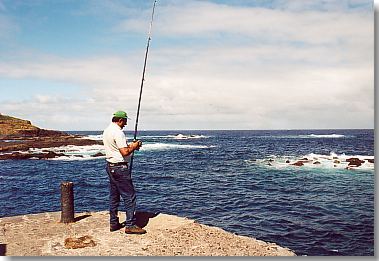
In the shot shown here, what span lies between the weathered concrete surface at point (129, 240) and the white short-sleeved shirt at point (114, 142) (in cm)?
148

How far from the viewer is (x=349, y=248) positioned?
1116 cm

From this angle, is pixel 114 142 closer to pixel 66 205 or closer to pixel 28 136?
pixel 66 205

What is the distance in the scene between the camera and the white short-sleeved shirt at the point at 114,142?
250 inches

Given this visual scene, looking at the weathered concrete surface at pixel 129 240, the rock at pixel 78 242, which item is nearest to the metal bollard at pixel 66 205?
the weathered concrete surface at pixel 129 240

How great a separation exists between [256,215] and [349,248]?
4.51 metres

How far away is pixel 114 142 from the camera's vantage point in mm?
6484

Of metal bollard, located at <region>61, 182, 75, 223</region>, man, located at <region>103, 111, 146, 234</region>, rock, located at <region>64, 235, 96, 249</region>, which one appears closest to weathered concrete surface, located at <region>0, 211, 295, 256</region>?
rock, located at <region>64, 235, 96, 249</region>

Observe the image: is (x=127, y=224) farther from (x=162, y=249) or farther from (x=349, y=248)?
(x=349, y=248)

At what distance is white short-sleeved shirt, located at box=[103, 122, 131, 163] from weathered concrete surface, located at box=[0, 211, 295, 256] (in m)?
1.48

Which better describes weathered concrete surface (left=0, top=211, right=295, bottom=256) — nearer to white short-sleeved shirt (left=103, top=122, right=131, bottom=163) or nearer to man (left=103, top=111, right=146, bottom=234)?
man (left=103, top=111, right=146, bottom=234)

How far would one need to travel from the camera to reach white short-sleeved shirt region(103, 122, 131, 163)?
635 cm

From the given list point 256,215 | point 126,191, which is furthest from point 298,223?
point 126,191

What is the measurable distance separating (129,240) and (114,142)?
179cm

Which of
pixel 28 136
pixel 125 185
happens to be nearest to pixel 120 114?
pixel 125 185
